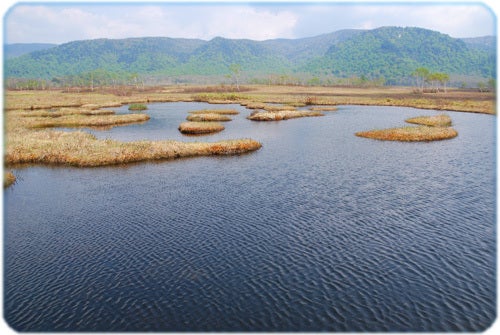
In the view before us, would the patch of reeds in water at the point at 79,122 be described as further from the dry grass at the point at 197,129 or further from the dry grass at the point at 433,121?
the dry grass at the point at 433,121

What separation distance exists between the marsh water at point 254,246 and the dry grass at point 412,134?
15576mm

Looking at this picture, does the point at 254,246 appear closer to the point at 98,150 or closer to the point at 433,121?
the point at 98,150

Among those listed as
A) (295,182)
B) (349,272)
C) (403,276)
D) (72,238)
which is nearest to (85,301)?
(72,238)

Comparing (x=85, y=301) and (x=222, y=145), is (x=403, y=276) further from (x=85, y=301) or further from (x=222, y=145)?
(x=222, y=145)

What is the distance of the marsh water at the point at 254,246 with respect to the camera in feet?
66.2

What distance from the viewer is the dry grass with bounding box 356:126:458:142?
67.9 meters

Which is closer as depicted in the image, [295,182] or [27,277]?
[27,277]

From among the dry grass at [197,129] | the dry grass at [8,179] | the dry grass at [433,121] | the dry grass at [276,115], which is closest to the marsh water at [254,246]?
the dry grass at [8,179]

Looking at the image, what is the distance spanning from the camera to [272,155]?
2277 inches

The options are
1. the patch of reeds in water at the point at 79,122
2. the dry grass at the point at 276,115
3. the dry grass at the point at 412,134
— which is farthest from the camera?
the dry grass at the point at 276,115

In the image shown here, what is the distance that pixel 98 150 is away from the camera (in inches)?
2199

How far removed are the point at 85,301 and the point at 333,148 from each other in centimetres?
4906

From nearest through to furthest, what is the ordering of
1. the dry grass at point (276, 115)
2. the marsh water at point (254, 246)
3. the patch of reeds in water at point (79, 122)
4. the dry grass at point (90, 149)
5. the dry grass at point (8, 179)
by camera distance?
the marsh water at point (254, 246) < the dry grass at point (8, 179) < the dry grass at point (90, 149) < the patch of reeds in water at point (79, 122) < the dry grass at point (276, 115)

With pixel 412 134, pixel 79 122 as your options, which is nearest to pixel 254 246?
pixel 412 134
